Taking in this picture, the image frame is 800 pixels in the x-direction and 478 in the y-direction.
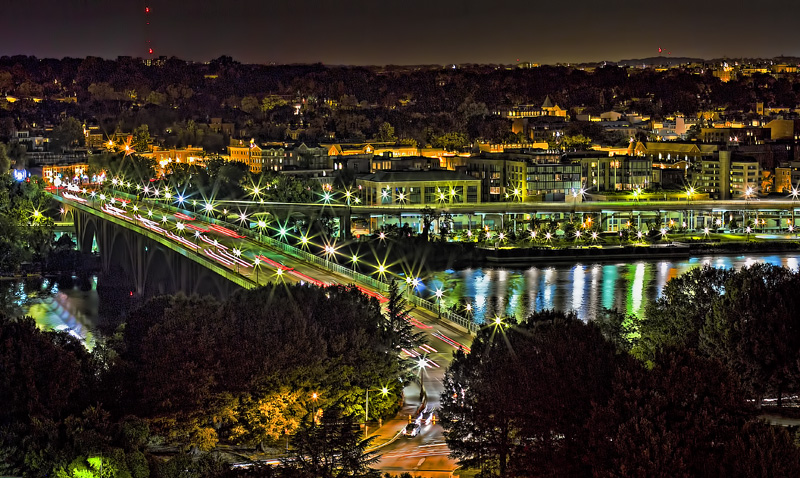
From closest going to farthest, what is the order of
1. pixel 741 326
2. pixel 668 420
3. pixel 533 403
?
1. pixel 668 420
2. pixel 533 403
3. pixel 741 326

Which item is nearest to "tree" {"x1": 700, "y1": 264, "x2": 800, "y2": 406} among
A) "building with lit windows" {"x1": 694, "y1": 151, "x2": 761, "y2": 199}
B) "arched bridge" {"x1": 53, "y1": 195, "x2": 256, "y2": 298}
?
"arched bridge" {"x1": 53, "y1": 195, "x2": 256, "y2": 298}

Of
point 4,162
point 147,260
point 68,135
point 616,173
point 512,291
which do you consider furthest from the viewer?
point 68,135

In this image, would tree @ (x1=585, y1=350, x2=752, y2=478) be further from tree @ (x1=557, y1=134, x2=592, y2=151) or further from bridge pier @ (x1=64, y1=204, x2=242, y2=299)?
tree @ (x1=557, y1=134, x2=592, y2=151)

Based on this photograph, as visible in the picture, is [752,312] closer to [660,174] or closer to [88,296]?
[88,296]

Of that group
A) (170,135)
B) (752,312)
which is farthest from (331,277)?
(170,135)

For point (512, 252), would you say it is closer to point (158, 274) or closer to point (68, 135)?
point (158, 274)

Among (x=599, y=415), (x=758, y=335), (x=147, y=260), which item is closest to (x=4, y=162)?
(x=147, y=260)

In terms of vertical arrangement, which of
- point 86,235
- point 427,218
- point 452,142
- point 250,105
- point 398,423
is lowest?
point 86,235
